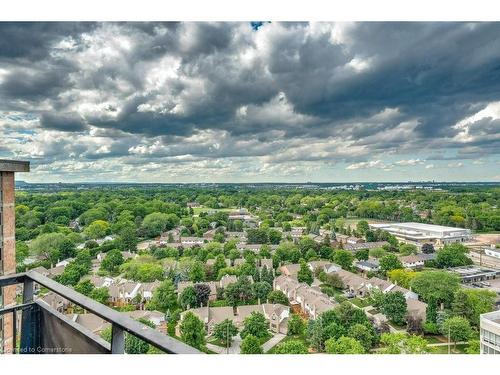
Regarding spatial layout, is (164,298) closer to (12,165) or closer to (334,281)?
(334,281)

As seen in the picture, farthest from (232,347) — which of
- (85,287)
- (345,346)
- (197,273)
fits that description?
(85,287)

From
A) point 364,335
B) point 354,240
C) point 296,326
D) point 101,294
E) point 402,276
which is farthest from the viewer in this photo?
point 354,240

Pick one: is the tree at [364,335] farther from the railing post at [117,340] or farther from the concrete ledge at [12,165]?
the railing post at [117,340]

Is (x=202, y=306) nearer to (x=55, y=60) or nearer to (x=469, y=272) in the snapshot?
(x=55, y=60)

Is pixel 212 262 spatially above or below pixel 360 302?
above

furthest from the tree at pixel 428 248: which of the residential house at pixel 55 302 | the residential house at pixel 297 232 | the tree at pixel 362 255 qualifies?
the residential house at pixel 55 302
